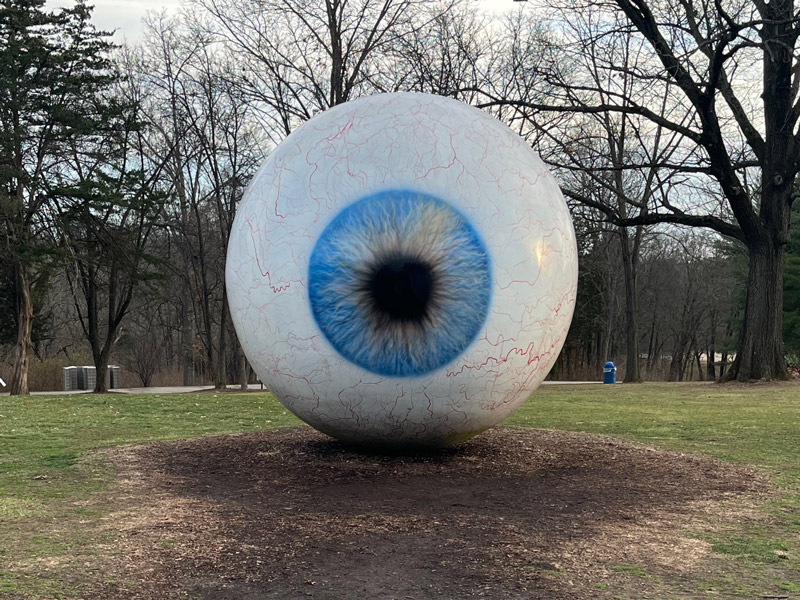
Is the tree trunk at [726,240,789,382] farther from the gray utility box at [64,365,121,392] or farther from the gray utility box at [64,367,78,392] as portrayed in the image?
the gray utility box at [64,367,78,392]

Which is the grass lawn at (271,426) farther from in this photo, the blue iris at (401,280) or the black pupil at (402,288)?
the black pupil at (402,288)

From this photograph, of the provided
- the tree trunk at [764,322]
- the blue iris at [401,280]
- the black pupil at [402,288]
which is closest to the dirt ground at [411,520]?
the blue iris at [401,280]

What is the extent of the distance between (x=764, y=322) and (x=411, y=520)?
16986 millimetres

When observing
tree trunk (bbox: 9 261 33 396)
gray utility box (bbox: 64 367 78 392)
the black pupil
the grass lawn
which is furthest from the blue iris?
gray utility box (bbox: 64 367 78 392)

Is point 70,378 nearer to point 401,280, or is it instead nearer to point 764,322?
point 764,322

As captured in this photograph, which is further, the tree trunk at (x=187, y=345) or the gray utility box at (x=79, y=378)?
the tree trunk at (x=187, y=345)

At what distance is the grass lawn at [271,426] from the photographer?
4.78 metres

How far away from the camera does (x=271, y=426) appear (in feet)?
38.9

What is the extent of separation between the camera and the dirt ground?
446 cm

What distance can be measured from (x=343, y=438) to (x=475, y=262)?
216cm

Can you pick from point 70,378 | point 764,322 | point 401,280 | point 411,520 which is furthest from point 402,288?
point 70,378

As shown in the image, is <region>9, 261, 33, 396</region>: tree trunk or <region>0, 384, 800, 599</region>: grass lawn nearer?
<region>0, 384, 800, 599</region>: grass lawn

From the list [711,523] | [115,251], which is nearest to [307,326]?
[711,523]

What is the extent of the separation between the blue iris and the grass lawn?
93.5 inches
